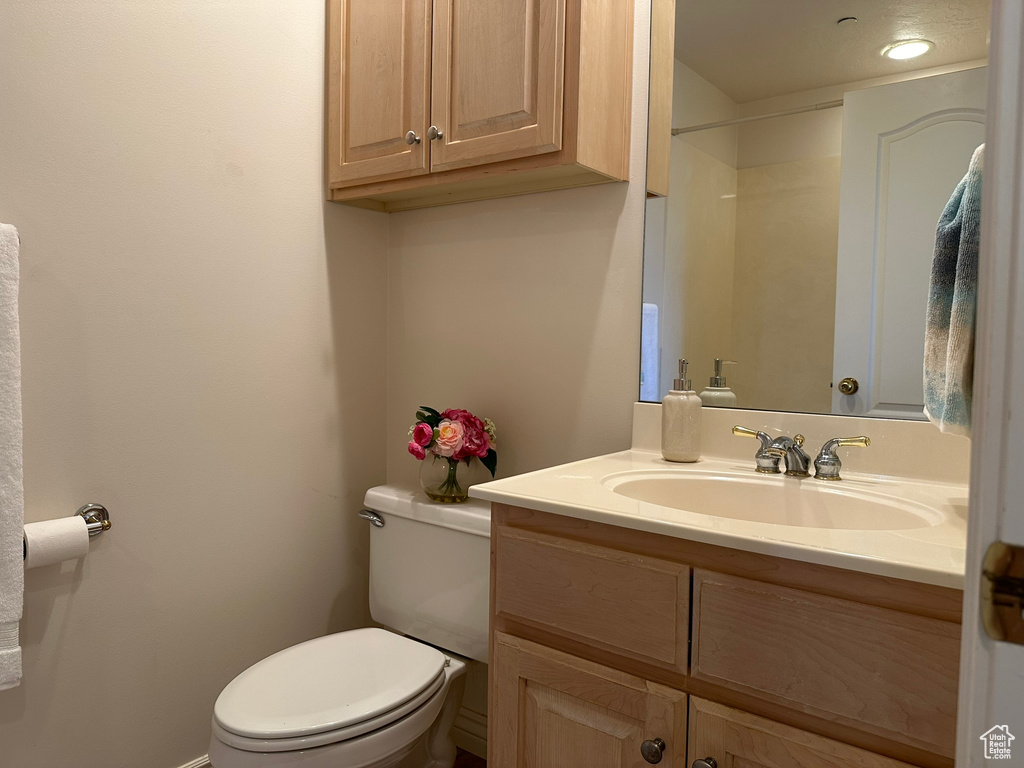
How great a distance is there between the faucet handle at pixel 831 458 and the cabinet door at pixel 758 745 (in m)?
0.50

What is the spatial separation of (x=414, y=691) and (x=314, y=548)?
62 cm

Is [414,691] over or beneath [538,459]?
beneath

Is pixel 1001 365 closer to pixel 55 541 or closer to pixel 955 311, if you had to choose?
pixel 955 311

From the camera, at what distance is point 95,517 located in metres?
1.35

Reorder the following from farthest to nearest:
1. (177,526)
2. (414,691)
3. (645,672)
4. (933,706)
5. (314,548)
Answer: (314,548)
(177,526)
(414,691)
(645,672)
(933,706)

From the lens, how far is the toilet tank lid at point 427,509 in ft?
4.79

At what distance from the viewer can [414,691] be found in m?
1.26

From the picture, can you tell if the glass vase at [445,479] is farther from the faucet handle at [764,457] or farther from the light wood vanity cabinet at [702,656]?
the faucet handle at [764,457]

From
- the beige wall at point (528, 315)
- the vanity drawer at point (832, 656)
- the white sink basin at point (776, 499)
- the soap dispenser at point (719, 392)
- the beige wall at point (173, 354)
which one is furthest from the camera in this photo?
the beige wall at point (528, 315)

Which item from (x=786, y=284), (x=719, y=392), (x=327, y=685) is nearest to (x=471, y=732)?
(x=327, y=685)

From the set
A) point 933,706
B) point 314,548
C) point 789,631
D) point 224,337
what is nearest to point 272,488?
point 314,548

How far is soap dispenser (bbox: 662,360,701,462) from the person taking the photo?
1362mm

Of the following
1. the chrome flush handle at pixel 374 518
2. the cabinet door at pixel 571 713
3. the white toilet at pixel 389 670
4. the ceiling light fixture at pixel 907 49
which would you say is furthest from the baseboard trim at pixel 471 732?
the ceiling light fixture at pixel 907 49

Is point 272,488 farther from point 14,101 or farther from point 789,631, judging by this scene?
point 789,631
